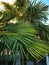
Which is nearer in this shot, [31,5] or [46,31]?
[31,5]

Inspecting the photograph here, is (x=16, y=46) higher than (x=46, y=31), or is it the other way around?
(x=16, y=46)

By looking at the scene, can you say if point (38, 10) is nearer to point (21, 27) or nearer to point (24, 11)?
point (24, 11)

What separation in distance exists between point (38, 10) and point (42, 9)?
0.80 ft

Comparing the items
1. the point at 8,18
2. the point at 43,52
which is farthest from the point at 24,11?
the point at 43,52

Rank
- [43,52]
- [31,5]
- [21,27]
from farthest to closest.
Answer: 1. [31,5]
2. [21,27]
3. [43,52]

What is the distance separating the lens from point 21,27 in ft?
15.8

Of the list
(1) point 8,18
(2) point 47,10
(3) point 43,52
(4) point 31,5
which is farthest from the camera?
(2) point 47,10

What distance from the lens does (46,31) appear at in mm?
13203

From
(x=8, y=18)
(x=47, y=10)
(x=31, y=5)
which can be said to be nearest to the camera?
(x=8, y=18)

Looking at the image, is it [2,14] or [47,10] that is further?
[47,10]

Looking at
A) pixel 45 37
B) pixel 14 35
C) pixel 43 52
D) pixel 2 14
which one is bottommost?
pixel 45 37

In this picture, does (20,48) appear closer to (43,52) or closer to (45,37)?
(43,52)

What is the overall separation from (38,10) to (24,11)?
80 centimetres

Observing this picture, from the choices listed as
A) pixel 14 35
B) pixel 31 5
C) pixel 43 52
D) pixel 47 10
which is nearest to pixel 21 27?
pixel 14 35
